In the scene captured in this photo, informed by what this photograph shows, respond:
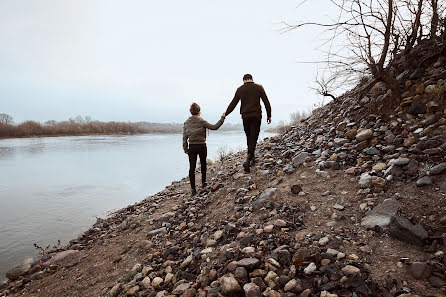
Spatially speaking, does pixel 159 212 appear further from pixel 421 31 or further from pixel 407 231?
pixel 421 31

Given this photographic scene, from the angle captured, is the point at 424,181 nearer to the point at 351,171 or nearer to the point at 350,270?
the point at 351,171

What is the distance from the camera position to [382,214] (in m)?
2.90

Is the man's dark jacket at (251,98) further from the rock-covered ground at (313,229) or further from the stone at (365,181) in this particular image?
the stone at (365,181)

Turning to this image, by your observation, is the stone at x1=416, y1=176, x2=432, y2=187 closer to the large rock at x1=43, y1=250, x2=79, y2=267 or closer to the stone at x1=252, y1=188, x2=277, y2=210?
the stone at x1=252, y1=188, x2=277, y2=210

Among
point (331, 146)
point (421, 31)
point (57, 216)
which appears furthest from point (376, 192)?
point (57, 216)

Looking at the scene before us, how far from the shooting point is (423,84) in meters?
4.61

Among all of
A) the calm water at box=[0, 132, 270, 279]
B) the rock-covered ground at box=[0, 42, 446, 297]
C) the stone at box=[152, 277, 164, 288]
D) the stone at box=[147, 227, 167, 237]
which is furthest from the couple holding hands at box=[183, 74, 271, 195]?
the calm water at box=[0, 132, 270, 279]

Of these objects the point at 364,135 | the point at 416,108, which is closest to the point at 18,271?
the point at 364,135

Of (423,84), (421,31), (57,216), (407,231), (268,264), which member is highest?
(421,31)

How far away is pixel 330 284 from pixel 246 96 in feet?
14.7

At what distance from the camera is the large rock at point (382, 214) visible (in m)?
2.81

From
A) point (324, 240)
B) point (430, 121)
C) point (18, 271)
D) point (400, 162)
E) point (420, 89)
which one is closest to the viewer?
point (324, 240)

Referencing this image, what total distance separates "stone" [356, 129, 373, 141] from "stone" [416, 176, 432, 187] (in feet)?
5.51

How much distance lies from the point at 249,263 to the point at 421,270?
1539mm
